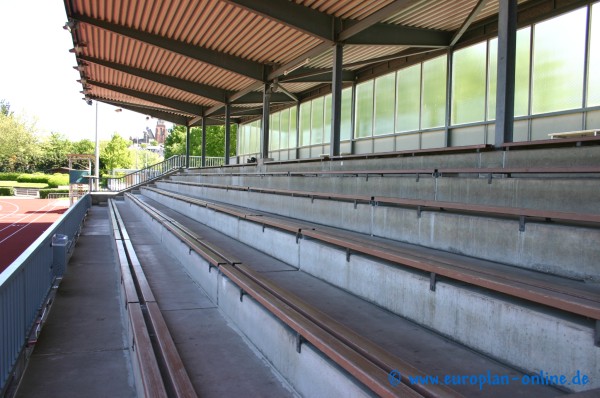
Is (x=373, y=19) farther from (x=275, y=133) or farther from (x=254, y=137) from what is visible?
(x=254, y=137)

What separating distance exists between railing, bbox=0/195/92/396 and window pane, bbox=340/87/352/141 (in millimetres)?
11830

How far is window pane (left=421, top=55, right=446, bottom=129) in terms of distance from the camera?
11.7 m

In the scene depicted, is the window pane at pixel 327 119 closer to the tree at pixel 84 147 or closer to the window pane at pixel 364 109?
the window pane at pixel 364 109

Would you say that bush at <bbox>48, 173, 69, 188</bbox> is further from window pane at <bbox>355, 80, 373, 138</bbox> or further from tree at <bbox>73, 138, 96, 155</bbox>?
window pane at <bbox>355, 80, 373, 138</bbox>

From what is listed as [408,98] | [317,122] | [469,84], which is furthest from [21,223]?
[469,84]

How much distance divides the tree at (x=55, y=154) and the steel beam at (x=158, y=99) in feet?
168

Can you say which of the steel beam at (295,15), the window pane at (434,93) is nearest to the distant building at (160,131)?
the window pane at (434,93)

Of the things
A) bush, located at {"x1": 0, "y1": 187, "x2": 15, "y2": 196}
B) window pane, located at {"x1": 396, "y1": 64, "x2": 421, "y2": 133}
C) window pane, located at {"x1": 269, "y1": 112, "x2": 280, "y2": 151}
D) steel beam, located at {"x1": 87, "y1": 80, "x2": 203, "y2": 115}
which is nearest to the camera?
window pane, located at {"x1": 396, "y1": 64, "x2": 421, "y2": 133}

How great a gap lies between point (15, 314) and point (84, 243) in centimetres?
692

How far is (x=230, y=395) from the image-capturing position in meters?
2.61

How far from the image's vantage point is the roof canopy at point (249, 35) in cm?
909

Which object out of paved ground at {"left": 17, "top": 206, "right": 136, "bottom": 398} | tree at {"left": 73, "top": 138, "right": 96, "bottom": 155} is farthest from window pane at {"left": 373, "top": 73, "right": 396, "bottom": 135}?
tree at {"left": 73, "top": 138, "right": 96, "bottom": 155}

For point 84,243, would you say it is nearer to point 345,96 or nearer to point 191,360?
point 191,360

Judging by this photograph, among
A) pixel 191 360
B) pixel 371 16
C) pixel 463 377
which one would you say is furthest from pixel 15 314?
pixel 371 16
